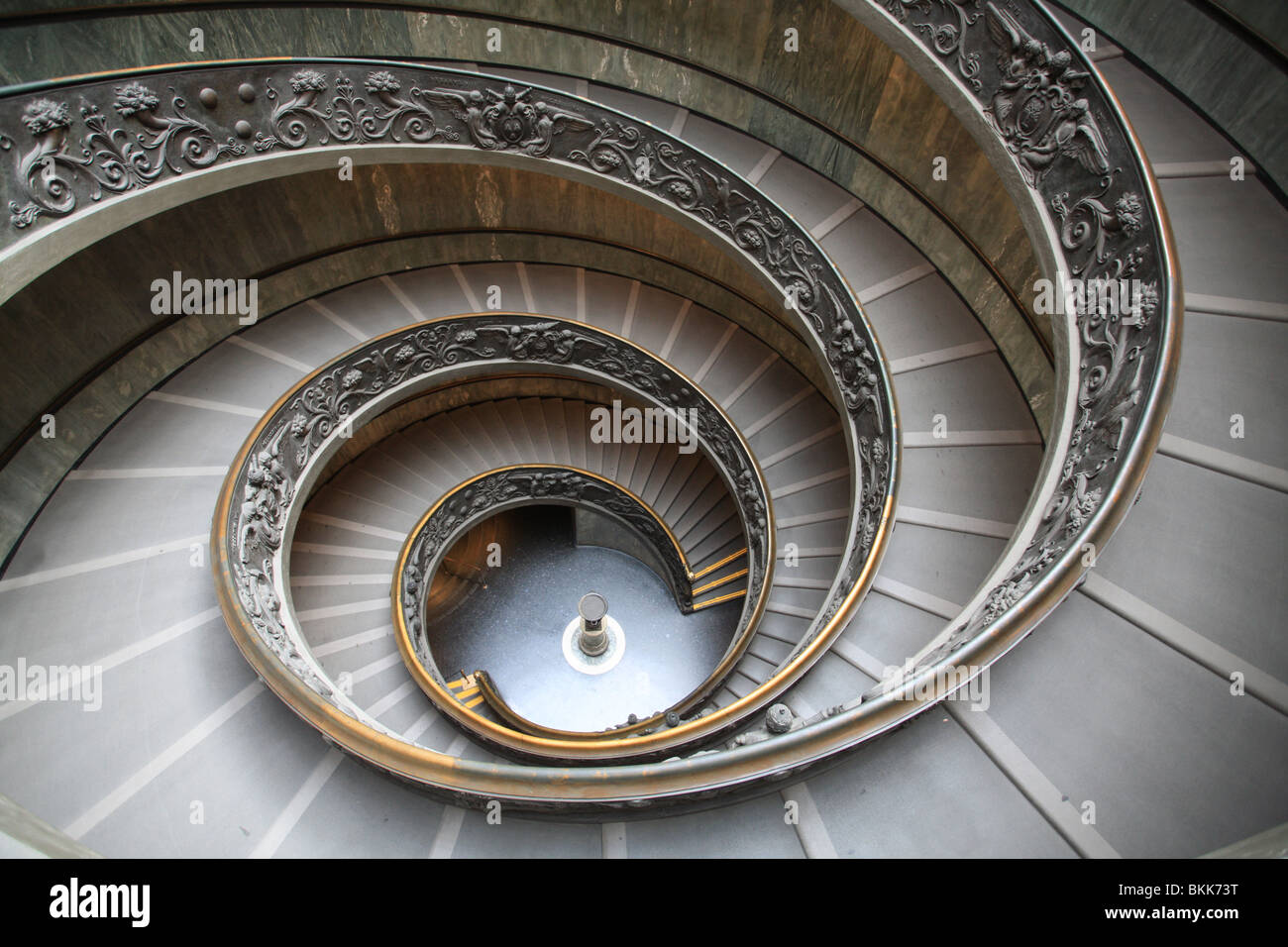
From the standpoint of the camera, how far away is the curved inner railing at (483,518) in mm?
7449

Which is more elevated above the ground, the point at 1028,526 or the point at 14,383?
the point at 14,383

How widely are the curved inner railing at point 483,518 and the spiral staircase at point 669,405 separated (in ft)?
0.37

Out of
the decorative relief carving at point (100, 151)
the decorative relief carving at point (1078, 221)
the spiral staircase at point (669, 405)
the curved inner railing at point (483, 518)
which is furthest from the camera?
the curved inner railing at point (483, 518)

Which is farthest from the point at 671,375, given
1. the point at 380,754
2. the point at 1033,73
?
the point at 380,754

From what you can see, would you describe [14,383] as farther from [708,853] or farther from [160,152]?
[708,853]

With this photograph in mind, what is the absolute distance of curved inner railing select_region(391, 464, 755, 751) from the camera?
24.4ft

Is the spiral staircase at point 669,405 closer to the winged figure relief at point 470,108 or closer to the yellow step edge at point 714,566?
the winged figure relief at point 470,108

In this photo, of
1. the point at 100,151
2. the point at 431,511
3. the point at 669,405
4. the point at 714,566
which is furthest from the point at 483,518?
the point at 100,151

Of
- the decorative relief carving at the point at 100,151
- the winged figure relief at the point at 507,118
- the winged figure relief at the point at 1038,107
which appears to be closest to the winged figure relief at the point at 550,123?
the winged figure relief at the point at 507,118

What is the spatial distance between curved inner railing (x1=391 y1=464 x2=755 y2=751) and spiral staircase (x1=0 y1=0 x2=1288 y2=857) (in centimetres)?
11

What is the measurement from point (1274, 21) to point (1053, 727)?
521 cm

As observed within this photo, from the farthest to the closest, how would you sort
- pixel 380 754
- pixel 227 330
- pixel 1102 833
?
pixel 227 330
pixel 380 754
pixel 1102 833

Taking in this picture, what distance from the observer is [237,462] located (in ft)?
19.2

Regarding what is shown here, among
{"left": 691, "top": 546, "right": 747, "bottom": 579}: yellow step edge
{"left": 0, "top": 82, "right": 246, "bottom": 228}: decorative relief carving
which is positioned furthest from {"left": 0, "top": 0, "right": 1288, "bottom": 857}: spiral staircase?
{"left": 691, "top": 546, "right": 747, "bottom": 579}: yellow step edge
